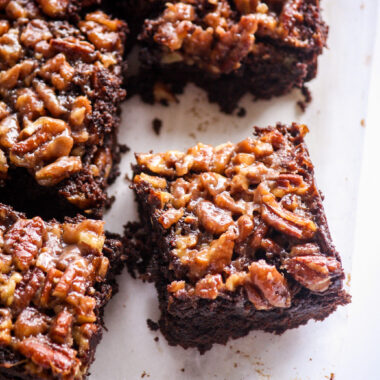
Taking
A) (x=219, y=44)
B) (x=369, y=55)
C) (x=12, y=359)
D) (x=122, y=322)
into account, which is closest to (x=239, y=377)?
(x=122, y=322)

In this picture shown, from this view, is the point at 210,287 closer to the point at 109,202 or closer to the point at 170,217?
the point at 170,217

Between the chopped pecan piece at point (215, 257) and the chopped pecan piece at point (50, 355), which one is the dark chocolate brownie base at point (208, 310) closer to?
the chopped pecan piece at point (215, 257)

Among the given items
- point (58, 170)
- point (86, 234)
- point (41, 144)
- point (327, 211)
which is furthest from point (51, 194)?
point (327, 211)

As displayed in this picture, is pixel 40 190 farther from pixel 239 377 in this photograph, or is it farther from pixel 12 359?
pixel 239 377

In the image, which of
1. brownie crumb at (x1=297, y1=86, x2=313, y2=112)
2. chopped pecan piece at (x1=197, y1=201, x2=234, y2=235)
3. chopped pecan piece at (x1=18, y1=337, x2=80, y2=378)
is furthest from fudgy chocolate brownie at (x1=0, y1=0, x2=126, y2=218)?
brownie crumb at (x1=297, y1=86, x2=313, y2=112)

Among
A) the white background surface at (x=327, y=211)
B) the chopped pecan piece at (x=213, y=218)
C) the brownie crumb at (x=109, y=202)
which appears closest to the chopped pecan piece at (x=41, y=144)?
the brownie crumb at (x=109, y=202)

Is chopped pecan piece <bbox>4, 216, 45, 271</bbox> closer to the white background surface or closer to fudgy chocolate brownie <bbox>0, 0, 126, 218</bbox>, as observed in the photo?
fudgy chocolate brownie <bbox>0, 0, 126, 218</bbox>
